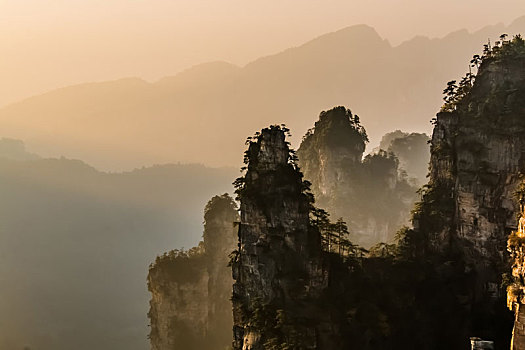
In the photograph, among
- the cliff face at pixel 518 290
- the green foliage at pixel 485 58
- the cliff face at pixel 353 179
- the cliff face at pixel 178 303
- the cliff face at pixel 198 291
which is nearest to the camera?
the cliff face at pixel 518 290

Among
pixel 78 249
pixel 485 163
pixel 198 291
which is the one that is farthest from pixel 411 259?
pixel 78 249

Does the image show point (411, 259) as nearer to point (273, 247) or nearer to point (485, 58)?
point (273, 247)

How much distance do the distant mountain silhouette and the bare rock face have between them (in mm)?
61672

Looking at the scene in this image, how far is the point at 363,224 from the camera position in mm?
78188

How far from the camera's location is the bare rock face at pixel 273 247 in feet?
126

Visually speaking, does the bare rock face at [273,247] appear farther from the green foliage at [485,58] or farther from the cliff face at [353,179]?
the cliff face at [353,179]

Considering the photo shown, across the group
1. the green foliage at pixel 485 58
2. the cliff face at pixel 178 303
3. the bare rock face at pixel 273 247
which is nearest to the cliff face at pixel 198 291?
the cliff face at pixel 178 303

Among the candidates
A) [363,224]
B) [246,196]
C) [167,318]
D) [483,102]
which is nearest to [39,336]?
[167,318]

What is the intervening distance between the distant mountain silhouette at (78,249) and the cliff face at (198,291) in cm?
3371

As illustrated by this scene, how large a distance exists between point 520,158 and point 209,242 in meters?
42.8

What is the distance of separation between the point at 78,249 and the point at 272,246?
114 meters

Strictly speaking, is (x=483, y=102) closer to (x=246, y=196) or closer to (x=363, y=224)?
(x=246, y=196)

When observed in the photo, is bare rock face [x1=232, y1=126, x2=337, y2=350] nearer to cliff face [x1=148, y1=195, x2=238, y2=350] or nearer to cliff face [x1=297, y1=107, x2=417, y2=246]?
cliff face [x1=148, y1=195, x2=238, y2=350]

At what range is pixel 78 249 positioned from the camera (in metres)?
137
